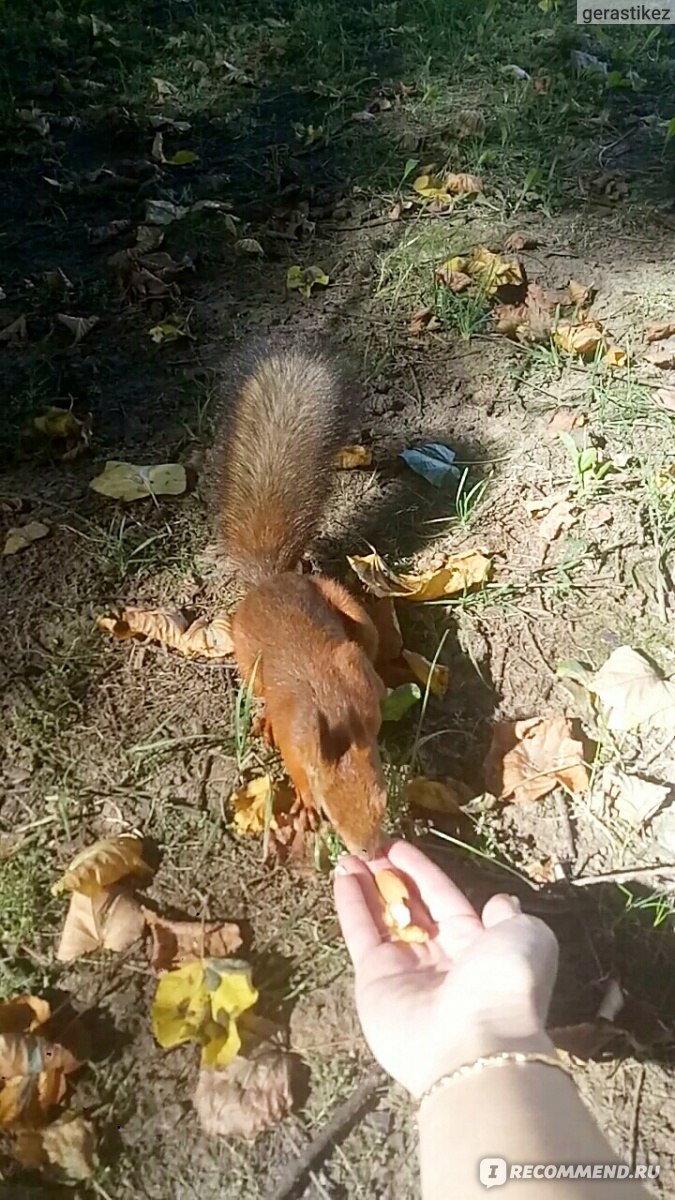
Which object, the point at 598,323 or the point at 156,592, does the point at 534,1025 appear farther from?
the point at 598,323

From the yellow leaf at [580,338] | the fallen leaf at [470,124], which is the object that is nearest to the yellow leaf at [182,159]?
the fallen leaf at [470,124]

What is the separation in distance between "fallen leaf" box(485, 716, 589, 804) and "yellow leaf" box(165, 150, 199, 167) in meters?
2.72

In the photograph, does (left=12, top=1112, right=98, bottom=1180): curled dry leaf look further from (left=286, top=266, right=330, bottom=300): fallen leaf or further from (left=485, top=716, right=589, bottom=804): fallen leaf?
(left=286, top=266, right=330, bottom=300): fallen leaf

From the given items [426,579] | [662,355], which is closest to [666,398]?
[662,355]

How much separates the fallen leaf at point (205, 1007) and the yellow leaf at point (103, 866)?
0.21 m

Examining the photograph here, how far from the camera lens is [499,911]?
1405 mm

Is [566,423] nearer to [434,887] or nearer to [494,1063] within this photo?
[434,887]

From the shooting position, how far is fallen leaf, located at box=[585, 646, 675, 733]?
181 cm

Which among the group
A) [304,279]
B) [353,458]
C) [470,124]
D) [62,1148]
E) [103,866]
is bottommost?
[62,1148]

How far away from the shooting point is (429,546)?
222 cm

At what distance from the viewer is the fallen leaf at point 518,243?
3.13 metres

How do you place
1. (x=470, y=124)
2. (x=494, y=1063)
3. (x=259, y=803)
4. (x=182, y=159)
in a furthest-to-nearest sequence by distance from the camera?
(x=470, y=124)
(x=182, y=159)
(x=259, y=803)
(x=494, y=1063)

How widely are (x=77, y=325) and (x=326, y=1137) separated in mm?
2229

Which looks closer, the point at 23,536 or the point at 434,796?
the point at 434,796
